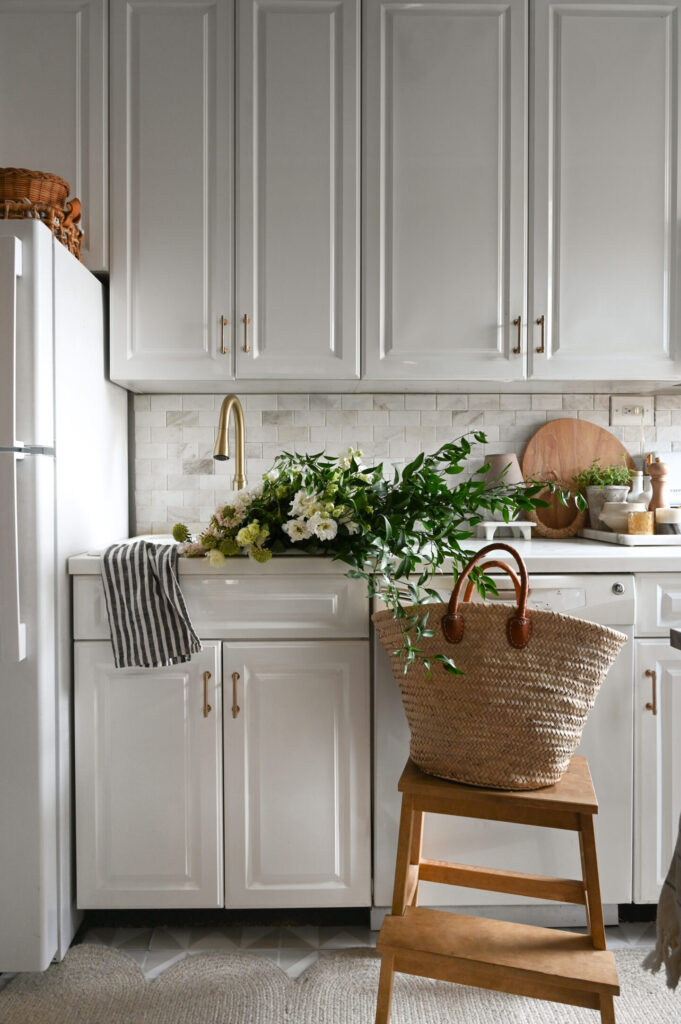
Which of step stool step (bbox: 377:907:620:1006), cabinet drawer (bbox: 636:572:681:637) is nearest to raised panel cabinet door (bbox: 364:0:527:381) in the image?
cabinet drawer (bbox: 636:572:681:637)

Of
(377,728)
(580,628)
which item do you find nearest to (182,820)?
(377,728)

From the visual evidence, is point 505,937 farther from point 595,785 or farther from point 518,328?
point 518,328

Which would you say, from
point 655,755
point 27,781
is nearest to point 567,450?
point 655,755

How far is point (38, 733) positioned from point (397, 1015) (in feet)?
3.36

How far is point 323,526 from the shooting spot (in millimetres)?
1700

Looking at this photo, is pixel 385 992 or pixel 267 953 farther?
pixel 267 953

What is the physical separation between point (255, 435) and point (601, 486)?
1137 millimetres

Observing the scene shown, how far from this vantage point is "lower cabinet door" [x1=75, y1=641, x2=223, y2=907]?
1.83 meters

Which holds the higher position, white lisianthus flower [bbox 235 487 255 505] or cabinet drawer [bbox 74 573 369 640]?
white lisianthus flower [bbox 235 487 255 505]

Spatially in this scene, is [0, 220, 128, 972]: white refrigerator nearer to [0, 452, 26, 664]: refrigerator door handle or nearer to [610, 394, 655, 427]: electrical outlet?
[0, 452, 26, 664]: refrigerator door handle

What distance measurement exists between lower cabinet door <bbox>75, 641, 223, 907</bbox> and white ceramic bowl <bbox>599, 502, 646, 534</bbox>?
1.23 metres

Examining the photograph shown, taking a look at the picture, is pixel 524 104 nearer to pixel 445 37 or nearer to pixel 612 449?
pixel 445 37

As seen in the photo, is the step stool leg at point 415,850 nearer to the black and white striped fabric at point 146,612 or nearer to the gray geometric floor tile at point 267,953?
the gray geometric floor tile at point 267,953

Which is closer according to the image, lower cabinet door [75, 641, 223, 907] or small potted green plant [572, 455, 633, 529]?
lower cabinet door [75, 641, 223, 907]
